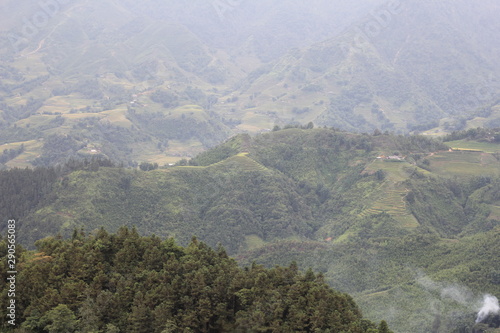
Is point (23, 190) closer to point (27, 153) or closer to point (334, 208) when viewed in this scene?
point (334, 208)

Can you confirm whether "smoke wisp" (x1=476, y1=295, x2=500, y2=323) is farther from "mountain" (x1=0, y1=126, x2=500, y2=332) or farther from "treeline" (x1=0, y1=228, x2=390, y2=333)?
"treeline" (x1=0, y1=228, x2=390, y2=333)

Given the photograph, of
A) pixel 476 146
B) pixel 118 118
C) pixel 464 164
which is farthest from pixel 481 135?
pixel 118 118

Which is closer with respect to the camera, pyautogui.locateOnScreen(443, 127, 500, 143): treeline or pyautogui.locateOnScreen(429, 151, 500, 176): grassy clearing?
pyautogui.locateOnScreen(429, 151, 500, 176): grassy clearing

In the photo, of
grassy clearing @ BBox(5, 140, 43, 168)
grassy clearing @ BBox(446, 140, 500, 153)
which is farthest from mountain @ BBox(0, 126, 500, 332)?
grassy clearing @ BBox(5, 140, 43, 168)

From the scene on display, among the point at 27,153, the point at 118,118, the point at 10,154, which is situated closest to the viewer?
the point at 10,154

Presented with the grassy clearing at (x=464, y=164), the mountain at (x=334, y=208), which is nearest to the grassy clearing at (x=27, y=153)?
the mountain at (x=334, y=208)

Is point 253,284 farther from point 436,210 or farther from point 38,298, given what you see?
point 436,210
